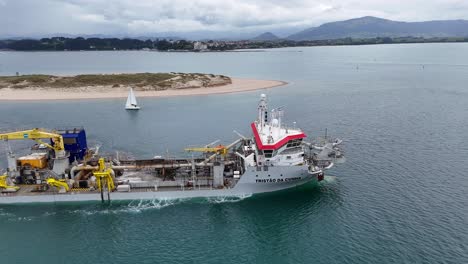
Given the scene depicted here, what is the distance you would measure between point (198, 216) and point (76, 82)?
9593 cm

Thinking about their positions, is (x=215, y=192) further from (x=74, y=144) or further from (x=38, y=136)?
(x=38, y=136)

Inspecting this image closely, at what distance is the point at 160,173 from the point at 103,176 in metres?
5.95

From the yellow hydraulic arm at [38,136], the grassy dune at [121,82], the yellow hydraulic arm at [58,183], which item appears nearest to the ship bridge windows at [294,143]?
the yellow hydraulic arm at [58,183]

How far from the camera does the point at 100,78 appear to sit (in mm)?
116562

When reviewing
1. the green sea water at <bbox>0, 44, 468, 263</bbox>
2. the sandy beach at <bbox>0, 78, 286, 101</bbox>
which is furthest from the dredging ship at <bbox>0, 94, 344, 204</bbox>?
the sandy beach at <bbox>0, 78, 286, 101</bbox>

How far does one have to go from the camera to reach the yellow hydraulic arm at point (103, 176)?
33594mm

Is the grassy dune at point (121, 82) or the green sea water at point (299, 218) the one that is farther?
the grassy dune at point (121, 82)

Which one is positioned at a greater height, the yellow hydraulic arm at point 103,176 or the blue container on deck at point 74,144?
the blue container on deck at point 74,144

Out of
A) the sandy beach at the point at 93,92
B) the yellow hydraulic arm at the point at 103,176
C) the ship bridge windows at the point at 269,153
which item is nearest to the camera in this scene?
the yellow hydraulic arm at the point at 103,176

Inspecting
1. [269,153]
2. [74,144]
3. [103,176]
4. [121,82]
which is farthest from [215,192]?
[121,82]

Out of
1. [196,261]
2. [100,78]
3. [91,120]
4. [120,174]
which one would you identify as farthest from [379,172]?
[100,78]

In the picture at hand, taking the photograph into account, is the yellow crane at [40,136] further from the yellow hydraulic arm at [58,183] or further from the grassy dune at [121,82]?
the grassy dune at [121,82]

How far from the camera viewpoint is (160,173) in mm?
37688

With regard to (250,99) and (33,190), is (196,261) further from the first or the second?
(250,99)
